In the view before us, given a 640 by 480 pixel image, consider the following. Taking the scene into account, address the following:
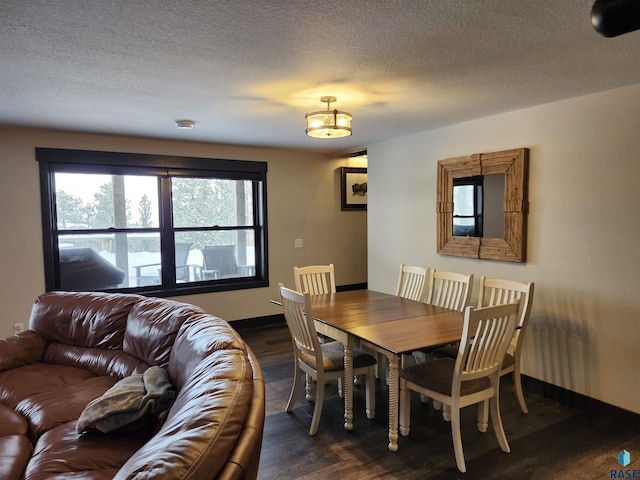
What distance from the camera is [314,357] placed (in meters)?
2.76

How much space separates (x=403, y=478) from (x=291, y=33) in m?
2.36

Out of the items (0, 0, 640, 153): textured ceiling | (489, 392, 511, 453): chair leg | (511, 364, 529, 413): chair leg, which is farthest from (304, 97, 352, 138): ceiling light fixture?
(511, 364, 529, 413): chair leg

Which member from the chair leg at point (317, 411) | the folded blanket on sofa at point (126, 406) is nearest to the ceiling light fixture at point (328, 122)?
the chair leg at point (317, 411)

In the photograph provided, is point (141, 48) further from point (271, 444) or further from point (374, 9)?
point (271, 444)

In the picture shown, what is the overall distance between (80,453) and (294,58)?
2118 millimetres

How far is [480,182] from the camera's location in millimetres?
3633

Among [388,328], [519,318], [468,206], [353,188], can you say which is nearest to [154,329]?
[388,328]

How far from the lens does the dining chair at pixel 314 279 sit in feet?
12.4

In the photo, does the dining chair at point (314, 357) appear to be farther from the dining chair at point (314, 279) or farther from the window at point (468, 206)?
the window at point (468, 206)

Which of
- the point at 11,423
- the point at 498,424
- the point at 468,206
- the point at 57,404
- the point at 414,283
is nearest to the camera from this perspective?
the point at 11,423

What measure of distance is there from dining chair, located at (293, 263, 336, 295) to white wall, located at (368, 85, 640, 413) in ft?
4.39

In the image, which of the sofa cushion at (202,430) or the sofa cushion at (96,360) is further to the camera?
the sofa cushion at (96,360)

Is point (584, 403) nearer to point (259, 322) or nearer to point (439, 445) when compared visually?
point (439, 445)

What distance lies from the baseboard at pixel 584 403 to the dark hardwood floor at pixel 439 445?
0.02m
